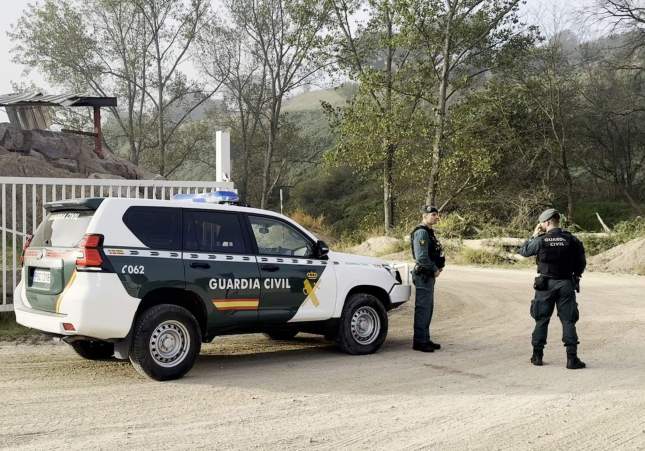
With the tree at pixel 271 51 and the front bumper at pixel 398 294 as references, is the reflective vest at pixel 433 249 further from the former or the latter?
the tree at pixel 271 51

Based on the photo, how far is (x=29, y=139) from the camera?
19.3 metres

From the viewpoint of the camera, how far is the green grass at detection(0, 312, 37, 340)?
9930mm

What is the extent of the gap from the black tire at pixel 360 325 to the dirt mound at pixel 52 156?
37.2 feet

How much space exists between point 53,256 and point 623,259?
16.9m

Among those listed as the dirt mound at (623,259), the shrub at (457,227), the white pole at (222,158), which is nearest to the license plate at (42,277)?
the white pole at (222,158)

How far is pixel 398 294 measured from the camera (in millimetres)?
9508

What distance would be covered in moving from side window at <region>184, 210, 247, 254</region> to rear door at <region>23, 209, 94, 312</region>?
3.46 ft

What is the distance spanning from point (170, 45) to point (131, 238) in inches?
1797

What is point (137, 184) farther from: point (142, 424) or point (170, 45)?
point (170, 45)

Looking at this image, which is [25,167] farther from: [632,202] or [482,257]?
[632,202]

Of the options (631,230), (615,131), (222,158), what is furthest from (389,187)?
(222,158)

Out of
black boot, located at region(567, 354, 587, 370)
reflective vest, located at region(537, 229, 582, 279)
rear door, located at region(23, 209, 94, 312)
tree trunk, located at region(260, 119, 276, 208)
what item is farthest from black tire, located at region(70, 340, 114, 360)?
tree trunk, located at region(260, 119, 276, 208)

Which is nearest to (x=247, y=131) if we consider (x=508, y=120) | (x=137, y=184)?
(x=508, y=120)

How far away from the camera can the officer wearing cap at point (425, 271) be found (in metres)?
9.22
